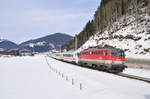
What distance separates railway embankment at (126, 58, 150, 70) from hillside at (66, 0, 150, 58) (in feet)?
30.3

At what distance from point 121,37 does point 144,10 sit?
2114 cm

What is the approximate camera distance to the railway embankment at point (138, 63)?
25.1 m

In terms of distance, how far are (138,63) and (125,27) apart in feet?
148

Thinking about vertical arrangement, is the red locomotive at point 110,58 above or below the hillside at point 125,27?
below

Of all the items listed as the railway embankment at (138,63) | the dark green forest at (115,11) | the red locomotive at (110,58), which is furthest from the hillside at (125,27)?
the red locomotive at (110,58)

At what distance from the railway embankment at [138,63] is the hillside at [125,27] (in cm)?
923

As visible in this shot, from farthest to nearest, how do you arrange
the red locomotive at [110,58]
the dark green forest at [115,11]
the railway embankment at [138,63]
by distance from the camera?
the dark green forest at [115,11] < the railway embankment at [138,63] < the red locomotive at [110,58]

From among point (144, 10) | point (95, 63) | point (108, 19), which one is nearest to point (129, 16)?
point (144, 10)

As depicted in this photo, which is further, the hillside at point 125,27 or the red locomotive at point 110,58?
the hillside at point 125,27

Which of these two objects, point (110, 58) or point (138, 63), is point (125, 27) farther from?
point (110, 58)

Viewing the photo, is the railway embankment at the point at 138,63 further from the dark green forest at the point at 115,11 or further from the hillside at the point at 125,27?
the dark green forest at the point at 115,11

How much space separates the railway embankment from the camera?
25.1 metres

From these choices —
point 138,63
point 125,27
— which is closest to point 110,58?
point 138,63

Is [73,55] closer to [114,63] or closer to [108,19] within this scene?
[114,63]
